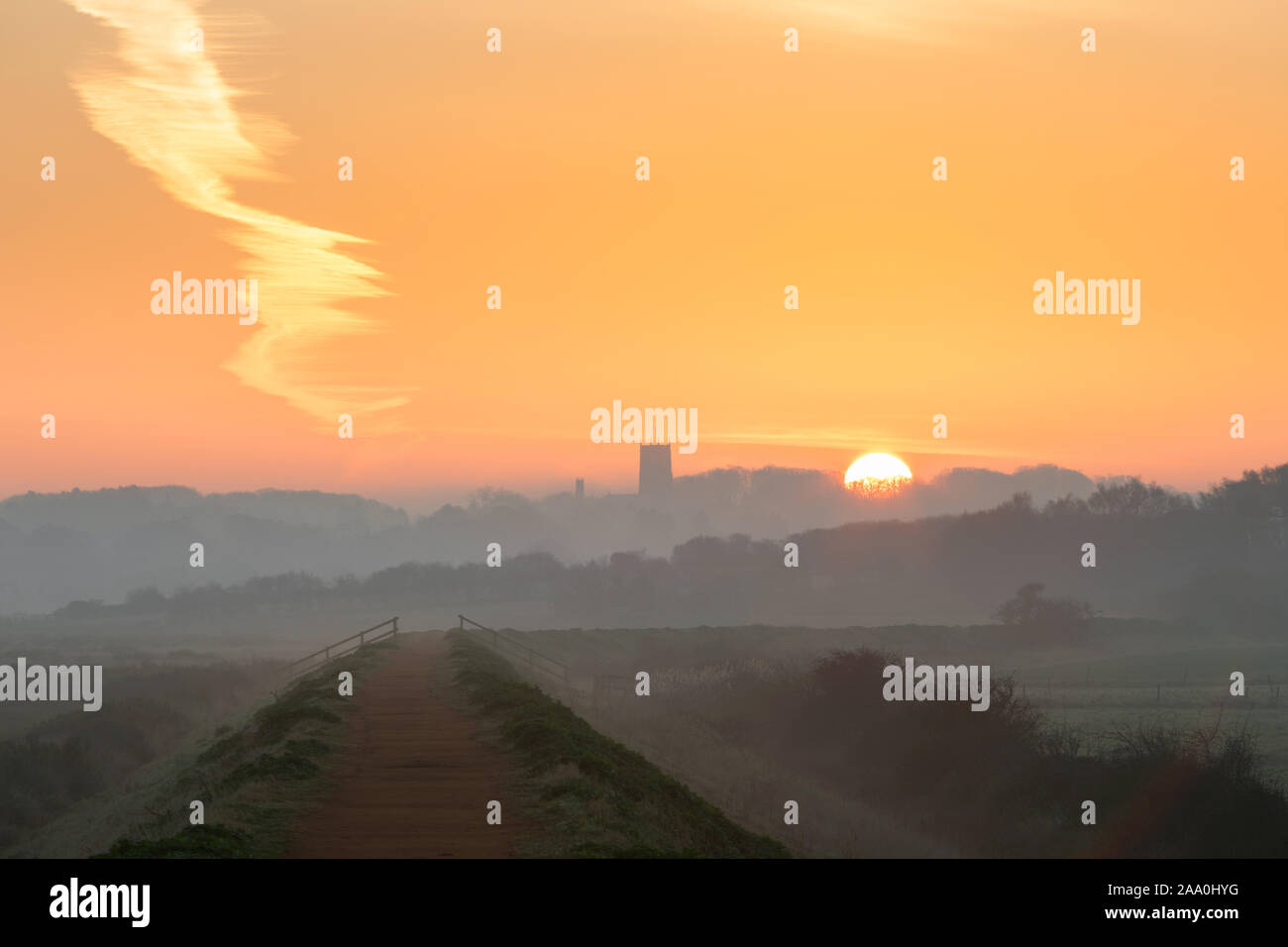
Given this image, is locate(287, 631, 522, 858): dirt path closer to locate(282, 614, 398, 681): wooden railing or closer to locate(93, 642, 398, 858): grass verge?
locate(93, 642, 398, 858): grass verge

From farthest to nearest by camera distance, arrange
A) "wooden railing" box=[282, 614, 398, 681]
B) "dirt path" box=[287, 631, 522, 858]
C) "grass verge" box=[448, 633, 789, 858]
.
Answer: "wooden railing" box=[282, 614, 398, 681]
"grass verge" box=[448, 633, 789, 858]
"dirt path" box=[287, 631, 522, 858]

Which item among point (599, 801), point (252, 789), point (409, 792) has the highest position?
point (252, 789)

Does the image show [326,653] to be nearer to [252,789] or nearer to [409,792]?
[252,789]

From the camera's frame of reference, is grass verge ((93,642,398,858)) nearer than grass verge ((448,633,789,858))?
Yes

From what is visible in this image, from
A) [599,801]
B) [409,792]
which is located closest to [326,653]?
[409,792]

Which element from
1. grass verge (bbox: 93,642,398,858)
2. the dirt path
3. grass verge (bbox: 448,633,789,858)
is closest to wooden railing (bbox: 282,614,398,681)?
grass verge (bbox: 93,642,398,858)

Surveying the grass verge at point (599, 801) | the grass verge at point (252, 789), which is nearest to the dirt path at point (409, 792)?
the grass verge at point (252, 789)

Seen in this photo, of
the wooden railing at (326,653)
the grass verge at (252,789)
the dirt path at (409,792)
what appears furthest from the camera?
the wooden railing at (326,653)

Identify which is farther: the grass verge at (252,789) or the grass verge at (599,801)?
the grass verge at (599,801)

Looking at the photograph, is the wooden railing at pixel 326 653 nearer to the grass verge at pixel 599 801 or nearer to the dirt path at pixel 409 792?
the dirt path at pixel 409 792

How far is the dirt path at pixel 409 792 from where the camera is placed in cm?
1631

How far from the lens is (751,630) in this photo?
115m

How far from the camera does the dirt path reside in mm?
16312

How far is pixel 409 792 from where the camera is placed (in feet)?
65.3
